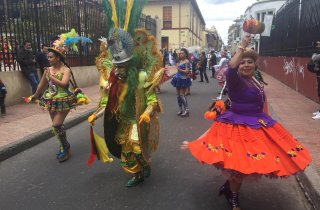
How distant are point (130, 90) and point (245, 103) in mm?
1375

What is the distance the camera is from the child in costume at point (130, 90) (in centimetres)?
389

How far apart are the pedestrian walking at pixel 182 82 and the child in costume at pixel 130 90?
4.69 m

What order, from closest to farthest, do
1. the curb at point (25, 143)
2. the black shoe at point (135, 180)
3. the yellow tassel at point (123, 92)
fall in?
the yellow tassel at point (123, 92)
the black shoe at point (135, 180)
the curb at point (25, 143)

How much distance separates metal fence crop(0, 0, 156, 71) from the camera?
9.93 meters

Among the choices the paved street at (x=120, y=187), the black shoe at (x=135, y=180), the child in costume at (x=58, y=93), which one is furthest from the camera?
the child in costume at (x=58, y=93)

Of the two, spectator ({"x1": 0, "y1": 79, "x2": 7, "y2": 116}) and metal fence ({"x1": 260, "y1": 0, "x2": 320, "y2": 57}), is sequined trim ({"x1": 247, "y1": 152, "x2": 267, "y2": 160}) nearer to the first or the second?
spectator ({"x1": 0, "y1": 79, "x2": 7, "y2": 116})

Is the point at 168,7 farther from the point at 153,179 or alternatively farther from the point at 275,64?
the point at 153,179

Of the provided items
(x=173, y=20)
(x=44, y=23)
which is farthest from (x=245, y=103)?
(x=173, y=20)

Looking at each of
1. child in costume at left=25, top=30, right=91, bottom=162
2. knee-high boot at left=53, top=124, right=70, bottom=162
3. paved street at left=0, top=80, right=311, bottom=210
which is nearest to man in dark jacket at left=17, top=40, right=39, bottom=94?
paved street at left=0, top=80, right=311, bottom=210

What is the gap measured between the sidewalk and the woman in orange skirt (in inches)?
36.1

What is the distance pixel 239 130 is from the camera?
325cm

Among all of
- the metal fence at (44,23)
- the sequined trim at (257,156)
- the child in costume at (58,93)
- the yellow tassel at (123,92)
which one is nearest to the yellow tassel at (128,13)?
the yellow tassel at (123,92)

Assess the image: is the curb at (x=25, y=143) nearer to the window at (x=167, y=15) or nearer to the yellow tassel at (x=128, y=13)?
the yellow tassel at (x=128, y=13)

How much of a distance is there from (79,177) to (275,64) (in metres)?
17.8
